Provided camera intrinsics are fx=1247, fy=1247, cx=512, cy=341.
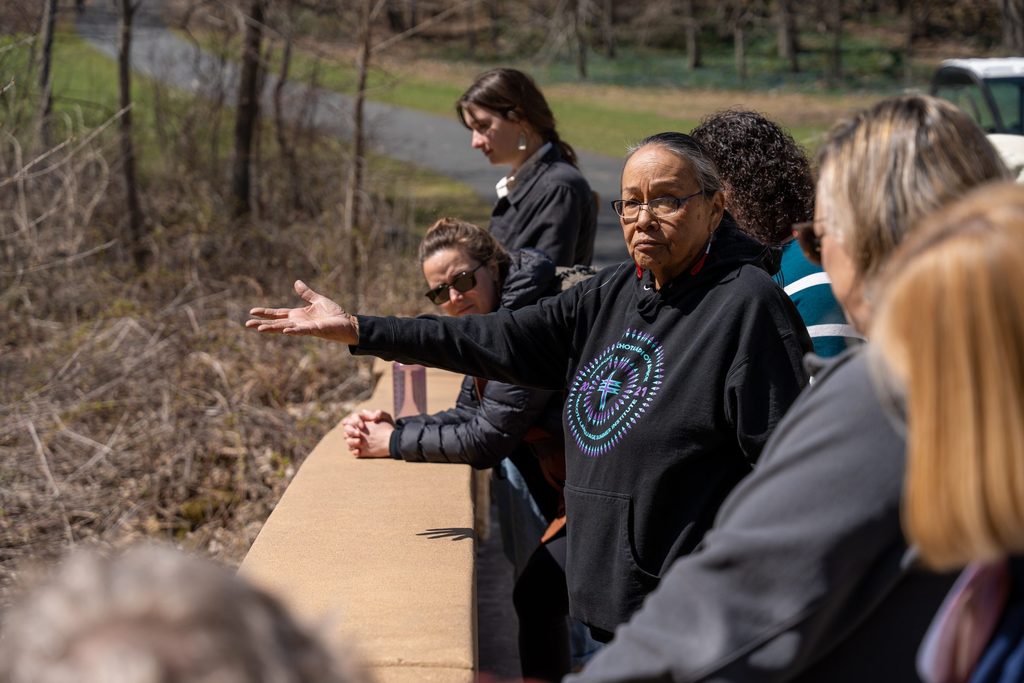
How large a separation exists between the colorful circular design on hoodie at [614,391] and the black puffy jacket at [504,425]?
2.07 ft

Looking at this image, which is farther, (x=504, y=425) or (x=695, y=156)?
(x=504, y=425)

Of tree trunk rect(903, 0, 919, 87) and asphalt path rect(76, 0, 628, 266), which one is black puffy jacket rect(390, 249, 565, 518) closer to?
asphalt path rect(76, 0, 628, 266)

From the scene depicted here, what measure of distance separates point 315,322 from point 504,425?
0.72 meters

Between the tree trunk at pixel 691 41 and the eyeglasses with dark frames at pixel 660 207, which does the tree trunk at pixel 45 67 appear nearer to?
the eyeglasses with dark frames at pixel 660 207

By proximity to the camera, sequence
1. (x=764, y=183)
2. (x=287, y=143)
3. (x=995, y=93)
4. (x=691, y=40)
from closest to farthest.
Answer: (x=764, y=183)
(x=287, y=143)
(x=995, y=93)
(x=691, y=40)

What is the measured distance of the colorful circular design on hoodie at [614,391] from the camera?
2621 millimetres

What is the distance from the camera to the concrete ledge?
2.97m

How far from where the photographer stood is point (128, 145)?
1095cm

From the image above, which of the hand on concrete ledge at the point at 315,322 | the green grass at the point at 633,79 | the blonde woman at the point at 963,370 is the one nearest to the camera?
the blonde woman at the point at 963,370

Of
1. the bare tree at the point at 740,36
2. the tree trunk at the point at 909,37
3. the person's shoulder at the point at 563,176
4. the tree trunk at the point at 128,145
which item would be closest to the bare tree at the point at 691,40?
the bare tree at the point at 740,36

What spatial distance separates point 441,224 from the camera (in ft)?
12.6

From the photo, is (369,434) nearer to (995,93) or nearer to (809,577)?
(809,577)

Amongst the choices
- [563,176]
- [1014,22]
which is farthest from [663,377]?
[1014,22]

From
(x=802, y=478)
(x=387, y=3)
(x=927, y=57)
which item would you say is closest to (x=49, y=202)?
(x=387, y=3)
